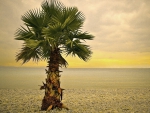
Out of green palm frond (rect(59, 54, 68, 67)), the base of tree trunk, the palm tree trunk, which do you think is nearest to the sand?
the base of tree trunk

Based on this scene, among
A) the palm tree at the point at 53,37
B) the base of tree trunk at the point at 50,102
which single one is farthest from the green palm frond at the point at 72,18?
the base of tree trunk at the point at 50,102

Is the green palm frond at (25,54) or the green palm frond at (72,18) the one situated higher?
the green palm frond at (72,18)

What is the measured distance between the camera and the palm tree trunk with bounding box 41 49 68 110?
9.73 meters

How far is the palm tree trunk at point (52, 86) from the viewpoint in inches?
383

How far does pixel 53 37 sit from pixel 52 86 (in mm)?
2459

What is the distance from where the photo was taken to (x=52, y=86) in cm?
974

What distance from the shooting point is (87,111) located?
1034 centimetres

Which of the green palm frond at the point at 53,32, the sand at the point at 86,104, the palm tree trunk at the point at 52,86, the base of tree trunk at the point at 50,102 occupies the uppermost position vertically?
the green palm frond at the point at 53,32

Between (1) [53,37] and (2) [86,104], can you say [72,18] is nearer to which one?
(1) [53,37]

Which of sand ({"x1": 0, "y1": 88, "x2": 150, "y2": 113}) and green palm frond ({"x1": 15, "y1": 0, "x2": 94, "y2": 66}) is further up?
green palm frond ({"x1": 15, "y1": 0, "x2": 94, "y2": 66})

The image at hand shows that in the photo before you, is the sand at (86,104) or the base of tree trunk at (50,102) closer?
the base of tree trunk at (50,102)

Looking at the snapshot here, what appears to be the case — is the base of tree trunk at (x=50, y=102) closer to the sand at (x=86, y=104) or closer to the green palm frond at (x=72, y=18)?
the sand at (x=86, y=104)

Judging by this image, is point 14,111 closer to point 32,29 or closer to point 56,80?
point 56,80

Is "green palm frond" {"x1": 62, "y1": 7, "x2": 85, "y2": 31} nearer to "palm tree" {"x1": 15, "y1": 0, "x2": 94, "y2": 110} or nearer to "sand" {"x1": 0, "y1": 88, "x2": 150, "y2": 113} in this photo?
"palm tree" {"x1": 15, "y1": 0, "x2": 94, "y2": 110}
